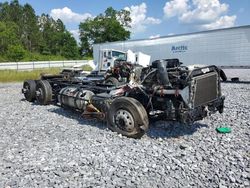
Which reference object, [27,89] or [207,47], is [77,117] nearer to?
[27,89]

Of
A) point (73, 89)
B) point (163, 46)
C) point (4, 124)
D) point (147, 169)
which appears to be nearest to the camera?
point (147, 169)

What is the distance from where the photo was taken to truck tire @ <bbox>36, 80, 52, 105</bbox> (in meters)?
10.7

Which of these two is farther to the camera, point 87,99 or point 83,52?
point 83,52

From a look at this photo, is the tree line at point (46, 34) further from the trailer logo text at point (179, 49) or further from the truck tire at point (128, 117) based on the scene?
the truck tire at point (128, 117)

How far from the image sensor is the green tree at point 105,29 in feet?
246

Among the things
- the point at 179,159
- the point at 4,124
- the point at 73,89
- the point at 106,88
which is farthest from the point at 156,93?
the point at 4,124

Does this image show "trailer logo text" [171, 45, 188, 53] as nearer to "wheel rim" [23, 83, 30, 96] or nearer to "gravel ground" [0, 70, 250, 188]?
"wheel rim" [23, 83, 30, 96]

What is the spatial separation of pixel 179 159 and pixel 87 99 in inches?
153

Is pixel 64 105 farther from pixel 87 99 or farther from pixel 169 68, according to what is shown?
pixel 169 68

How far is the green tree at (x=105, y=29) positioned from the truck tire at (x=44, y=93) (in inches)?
2558

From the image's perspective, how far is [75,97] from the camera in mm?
8703

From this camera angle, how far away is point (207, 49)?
22.6 m

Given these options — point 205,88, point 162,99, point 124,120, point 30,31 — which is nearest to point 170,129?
point 162,99

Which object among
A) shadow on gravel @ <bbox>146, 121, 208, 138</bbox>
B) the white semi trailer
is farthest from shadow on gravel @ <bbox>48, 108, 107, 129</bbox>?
the white semi trailer
